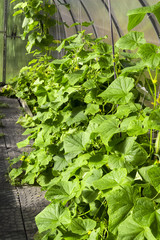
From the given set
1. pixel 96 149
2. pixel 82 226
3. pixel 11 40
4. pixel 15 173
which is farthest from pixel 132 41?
pixel 11 40

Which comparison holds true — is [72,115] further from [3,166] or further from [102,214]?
[3,166]

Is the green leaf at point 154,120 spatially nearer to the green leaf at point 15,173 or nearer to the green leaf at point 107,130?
the green leaf at point 107,130

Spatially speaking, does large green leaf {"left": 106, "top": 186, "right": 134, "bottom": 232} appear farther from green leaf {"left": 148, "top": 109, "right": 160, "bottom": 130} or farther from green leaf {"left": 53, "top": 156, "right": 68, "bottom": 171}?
green leaf {"left": 53, "top": 156, "right": 68, "bottom": 171}

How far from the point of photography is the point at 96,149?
1771mm

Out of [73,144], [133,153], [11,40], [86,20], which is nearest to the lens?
[133,153]

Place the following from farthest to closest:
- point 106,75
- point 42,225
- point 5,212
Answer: point 5,212 → point 106,75 → point 42,225

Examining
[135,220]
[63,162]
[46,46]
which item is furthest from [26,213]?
[46,46]

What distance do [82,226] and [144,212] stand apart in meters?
0.42

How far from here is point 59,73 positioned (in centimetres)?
208

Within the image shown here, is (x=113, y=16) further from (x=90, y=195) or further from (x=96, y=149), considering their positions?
(x=90, y=195)

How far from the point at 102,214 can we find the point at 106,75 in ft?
2.38

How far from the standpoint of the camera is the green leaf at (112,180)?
3.78ft

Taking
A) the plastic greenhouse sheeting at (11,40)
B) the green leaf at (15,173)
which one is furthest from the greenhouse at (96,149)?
the plastic greenhouse sheeting at (11,40)

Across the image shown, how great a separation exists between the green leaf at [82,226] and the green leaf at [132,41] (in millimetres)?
712
